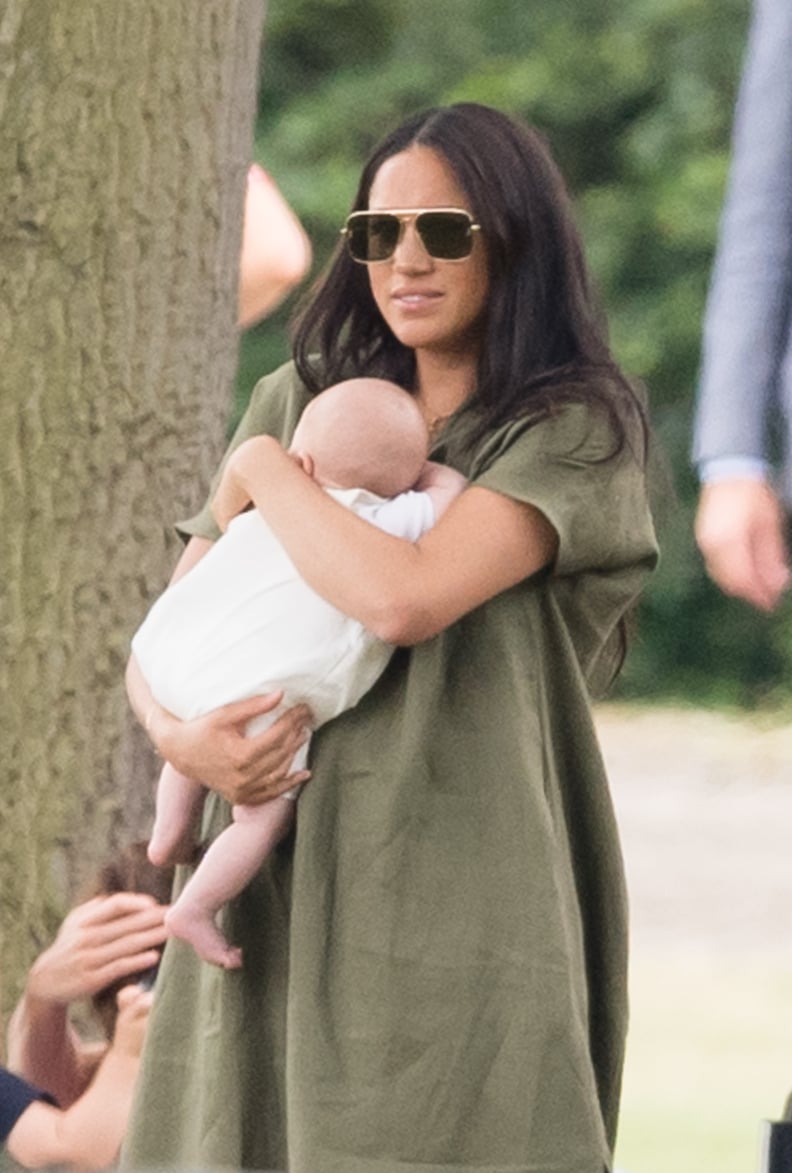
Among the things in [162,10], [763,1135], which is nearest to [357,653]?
[763,1135]

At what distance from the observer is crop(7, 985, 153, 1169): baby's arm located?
2604 mm

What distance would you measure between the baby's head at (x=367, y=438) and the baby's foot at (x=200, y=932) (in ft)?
1.42

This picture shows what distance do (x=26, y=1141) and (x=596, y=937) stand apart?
24.3 inches

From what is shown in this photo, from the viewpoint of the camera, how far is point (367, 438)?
2432 millimetres

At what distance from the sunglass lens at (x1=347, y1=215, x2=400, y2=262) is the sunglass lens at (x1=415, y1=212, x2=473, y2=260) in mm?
37

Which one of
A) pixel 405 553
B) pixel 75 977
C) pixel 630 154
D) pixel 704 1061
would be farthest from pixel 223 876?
pixel 630 154

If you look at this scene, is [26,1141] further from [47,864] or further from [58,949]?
[47,864]

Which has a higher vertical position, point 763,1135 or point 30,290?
point 30,290

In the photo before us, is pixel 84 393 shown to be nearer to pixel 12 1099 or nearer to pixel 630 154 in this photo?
pixel 12 1099

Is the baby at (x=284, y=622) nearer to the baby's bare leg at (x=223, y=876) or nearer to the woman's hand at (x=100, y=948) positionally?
the baby's bare leg at (x=223, y=876)

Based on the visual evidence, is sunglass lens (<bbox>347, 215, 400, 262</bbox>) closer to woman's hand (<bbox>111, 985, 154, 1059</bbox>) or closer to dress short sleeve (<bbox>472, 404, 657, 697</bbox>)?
dress short sleeve (<bbox>472, 404, 657, 697</bbox>)

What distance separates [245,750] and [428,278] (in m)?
0.52

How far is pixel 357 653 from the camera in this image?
7.97 ft

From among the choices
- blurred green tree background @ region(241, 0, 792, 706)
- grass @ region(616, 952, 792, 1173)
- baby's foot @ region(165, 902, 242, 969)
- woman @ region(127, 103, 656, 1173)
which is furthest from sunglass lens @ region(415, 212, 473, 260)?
blurred green tree background @ region(241, 0, 792, 706)
